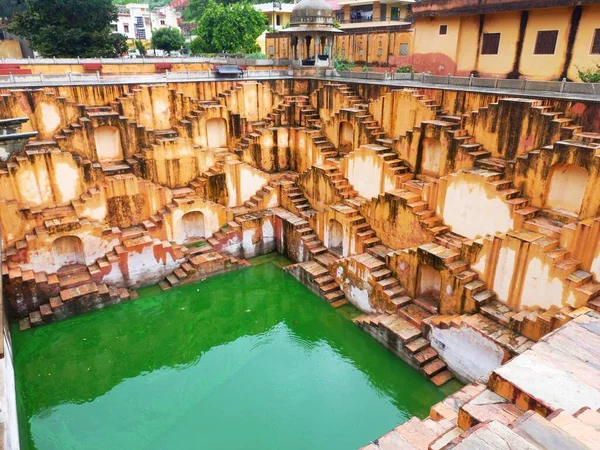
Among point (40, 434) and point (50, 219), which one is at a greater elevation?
point (50, 219)

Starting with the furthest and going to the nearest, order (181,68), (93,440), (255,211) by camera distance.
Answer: (181,68) → (255,211) → (93,440)

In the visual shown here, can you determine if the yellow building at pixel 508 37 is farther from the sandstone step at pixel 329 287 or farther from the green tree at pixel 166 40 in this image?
the green tree at pixel 166 40

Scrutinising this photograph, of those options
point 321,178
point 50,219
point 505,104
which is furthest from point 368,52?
point 50,219

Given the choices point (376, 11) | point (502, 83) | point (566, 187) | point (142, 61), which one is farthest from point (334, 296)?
point (376, 11)

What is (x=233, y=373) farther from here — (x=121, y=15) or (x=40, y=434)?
(x=121, y=15)

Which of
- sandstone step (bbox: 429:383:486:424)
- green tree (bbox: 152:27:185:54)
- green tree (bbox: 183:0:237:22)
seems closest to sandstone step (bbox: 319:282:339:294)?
sandstone step (bbox: 429:383:486:424)
